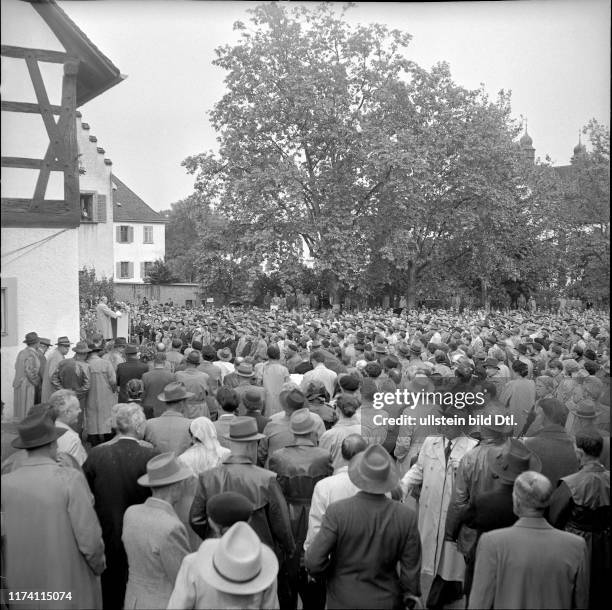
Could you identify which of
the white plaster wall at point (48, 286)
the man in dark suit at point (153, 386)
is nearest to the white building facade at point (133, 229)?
the white plaster wall at point (48, 286)

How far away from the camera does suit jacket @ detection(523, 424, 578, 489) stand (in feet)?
18.4

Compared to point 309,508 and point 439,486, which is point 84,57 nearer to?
point 309,508

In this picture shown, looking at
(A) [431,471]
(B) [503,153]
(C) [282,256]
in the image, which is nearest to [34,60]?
(A) [431,471]

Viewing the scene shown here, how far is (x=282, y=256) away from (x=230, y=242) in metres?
2.40

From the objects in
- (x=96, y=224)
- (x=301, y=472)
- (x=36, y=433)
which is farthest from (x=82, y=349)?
(x=96, y=224)

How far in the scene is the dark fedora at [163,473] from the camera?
4.11 metres

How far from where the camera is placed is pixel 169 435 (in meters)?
5.82

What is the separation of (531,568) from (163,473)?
2131mm

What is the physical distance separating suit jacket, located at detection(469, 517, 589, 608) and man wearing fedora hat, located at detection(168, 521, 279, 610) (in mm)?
1214

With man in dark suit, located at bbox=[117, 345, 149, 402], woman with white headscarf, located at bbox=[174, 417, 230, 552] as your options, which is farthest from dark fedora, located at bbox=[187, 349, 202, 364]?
woman with white headscarf, located at bbox=[174, 417, 230, 552]

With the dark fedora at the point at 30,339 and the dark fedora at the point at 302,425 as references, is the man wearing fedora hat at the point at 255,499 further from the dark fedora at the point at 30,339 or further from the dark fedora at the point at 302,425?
the dark fedora at the point at 30,339

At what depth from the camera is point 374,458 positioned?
4000 millimetres

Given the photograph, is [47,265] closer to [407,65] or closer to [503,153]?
[407,65]

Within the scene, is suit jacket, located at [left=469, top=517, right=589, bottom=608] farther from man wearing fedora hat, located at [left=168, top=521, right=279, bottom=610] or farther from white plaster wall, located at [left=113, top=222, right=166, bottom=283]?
white plaster wall, located at [left=113, top=222, right=166, bottom=283]
